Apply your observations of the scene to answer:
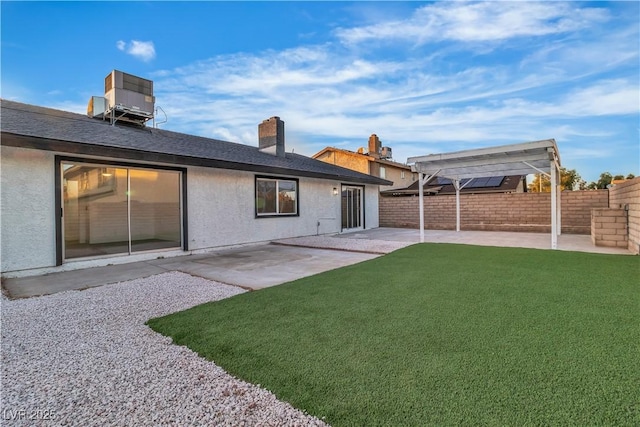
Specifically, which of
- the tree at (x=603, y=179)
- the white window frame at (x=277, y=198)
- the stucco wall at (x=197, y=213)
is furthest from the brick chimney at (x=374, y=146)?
the tree at (x=603, y=179)

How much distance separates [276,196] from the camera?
35.1 feet

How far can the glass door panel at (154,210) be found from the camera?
7.72m

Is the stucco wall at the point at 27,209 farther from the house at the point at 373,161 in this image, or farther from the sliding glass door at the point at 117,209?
the house at the point at 373,161

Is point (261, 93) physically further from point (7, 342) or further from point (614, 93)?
point (614, 93)

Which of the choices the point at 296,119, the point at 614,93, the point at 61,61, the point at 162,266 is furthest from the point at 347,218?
the point at 61,61

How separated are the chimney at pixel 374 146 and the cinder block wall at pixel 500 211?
9610 millimetres

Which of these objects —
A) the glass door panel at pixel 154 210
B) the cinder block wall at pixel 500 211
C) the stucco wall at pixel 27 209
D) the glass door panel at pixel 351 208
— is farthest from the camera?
the glass door panel at pixel 351 208

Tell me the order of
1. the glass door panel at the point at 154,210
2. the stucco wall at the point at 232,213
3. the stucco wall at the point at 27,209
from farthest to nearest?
the stucco wall at the point at 232,213 → the glass door panel at the point at 154,210 → the stucco wall at the point at 27,209

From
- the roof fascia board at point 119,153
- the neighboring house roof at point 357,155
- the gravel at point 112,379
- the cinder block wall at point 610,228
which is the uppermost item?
the neighboring house roof at point 357,155

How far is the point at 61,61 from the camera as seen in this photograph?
9148 millimetres

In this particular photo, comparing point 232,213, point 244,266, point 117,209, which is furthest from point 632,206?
point 117,209

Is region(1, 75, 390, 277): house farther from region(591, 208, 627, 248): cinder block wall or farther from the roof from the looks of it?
region(591, 208, 627, 248): cinder block wall

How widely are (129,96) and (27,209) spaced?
15.6 ft

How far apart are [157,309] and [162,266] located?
3.11 metres
